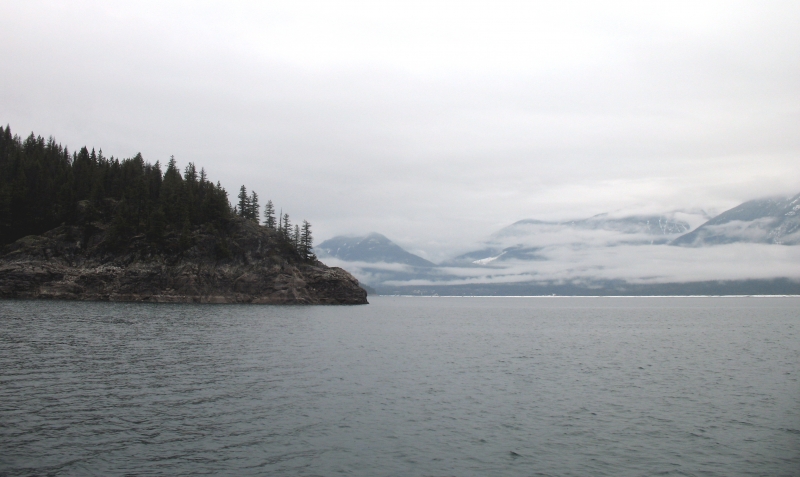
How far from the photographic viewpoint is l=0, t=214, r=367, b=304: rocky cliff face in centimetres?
13525

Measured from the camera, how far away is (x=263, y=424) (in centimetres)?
3050

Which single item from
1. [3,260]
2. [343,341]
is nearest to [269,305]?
[3,260]

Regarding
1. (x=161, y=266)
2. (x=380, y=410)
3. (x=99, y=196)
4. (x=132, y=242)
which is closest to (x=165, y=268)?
(x=161, y=266)

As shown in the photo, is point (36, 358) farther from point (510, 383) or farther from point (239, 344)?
point (510, 383)

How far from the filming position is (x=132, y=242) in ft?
494

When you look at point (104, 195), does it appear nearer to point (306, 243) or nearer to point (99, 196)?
point (99, 196)

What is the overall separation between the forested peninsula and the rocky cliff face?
0.89ft

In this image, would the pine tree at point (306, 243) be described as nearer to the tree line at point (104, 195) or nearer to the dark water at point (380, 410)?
the tree line at point (104, 195)

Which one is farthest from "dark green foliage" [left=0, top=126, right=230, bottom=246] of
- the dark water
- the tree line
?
the dark water

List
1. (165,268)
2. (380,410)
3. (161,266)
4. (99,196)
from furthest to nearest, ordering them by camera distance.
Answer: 1. (99,196)
2. (165,268)
3. (161,266)
4. (380,410)

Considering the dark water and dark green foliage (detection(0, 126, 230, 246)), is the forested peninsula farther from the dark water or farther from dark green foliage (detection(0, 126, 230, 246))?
the dark water

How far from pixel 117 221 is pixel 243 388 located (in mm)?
132106

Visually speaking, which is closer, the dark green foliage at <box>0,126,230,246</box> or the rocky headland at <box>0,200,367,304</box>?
the rocky headland at <box>0,200,367,304</box>

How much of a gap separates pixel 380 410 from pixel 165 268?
130590mm
